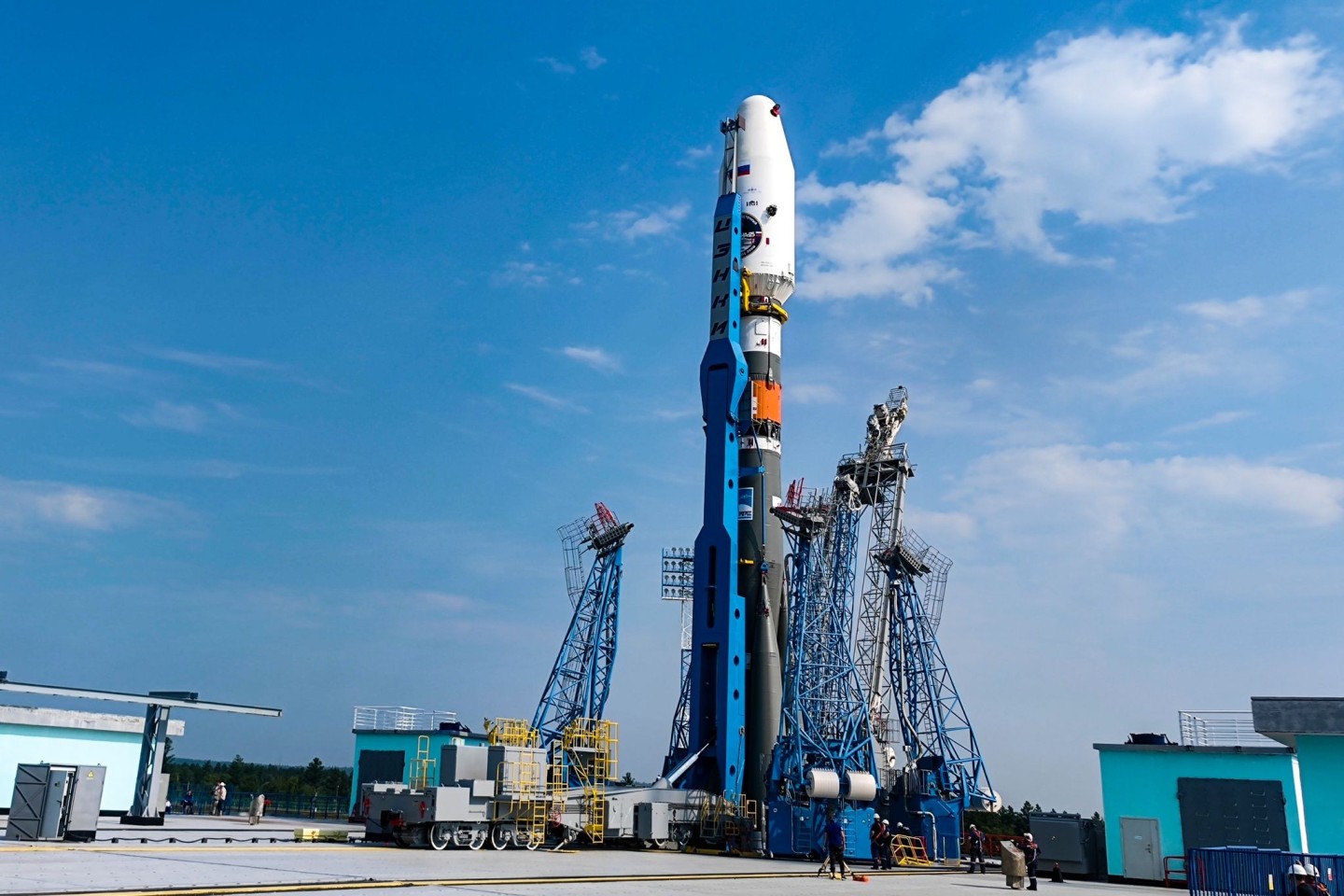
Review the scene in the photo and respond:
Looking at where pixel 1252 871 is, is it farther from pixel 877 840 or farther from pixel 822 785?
pixel 822 785

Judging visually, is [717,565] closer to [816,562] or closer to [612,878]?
[816,562]

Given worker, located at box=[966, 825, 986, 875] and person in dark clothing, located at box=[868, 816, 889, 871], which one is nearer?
worker, located at box=[966, 825, 986, 875]

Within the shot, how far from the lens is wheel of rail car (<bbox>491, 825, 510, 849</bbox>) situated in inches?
1033

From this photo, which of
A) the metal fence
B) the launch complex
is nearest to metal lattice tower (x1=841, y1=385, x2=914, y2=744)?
the launch complex

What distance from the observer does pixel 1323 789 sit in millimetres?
25750

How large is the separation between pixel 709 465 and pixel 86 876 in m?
25.6

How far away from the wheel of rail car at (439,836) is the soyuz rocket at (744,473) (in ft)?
38.5

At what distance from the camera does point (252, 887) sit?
13922mm

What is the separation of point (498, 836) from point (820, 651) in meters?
14.4

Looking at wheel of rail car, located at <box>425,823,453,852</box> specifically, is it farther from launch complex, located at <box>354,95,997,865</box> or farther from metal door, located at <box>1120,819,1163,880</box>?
metal door, located at <box>1120,819,1163,880</box>

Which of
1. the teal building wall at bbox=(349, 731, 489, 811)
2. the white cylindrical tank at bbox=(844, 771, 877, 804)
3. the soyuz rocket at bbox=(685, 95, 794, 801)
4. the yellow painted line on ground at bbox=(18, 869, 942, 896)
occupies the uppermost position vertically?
the soyuz rocket at bbox=(685, 95, 794, 801)

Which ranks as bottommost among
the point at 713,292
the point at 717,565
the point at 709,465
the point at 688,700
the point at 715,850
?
the point at 715,850

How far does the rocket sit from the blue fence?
19014mm

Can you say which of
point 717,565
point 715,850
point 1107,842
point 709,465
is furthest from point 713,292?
point 1107,842
